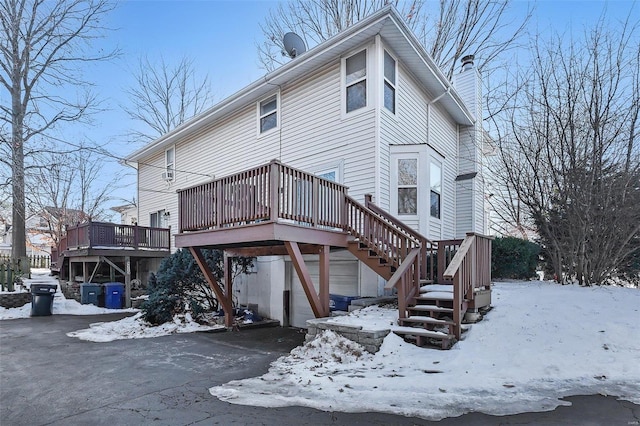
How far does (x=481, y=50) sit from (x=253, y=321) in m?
15.6

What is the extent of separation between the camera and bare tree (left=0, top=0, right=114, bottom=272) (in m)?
11.2

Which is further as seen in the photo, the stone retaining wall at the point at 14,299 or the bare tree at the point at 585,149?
the stone retaining wall at the point at 14,299

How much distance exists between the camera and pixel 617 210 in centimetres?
802

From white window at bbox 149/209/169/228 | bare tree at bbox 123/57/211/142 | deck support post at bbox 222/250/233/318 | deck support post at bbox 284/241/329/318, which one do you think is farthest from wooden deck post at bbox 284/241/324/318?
bare tree at bbox 123/57/211/142

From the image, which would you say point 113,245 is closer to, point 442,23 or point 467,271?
point 467,271

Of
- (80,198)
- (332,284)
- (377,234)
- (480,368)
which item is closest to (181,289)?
(332,284)

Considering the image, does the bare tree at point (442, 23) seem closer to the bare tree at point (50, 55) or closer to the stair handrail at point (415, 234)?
the bare tree at point (50, 55)

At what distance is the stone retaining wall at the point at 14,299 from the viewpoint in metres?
11.4

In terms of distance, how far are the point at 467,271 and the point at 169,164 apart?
1280 centimetres

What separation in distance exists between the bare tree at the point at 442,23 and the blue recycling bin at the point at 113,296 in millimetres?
12750

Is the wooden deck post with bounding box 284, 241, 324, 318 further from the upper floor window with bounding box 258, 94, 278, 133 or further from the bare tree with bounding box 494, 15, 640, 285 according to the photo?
the bare tree with bounding box 494, 15, 640, 285

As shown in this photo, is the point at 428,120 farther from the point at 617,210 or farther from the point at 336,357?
the point at 336,357

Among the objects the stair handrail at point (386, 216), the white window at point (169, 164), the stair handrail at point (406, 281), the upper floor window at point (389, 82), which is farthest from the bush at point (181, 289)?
the white window at point (169, 164)

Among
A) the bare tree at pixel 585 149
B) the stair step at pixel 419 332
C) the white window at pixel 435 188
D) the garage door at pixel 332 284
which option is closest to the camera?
the stair step at pixel 419 332
